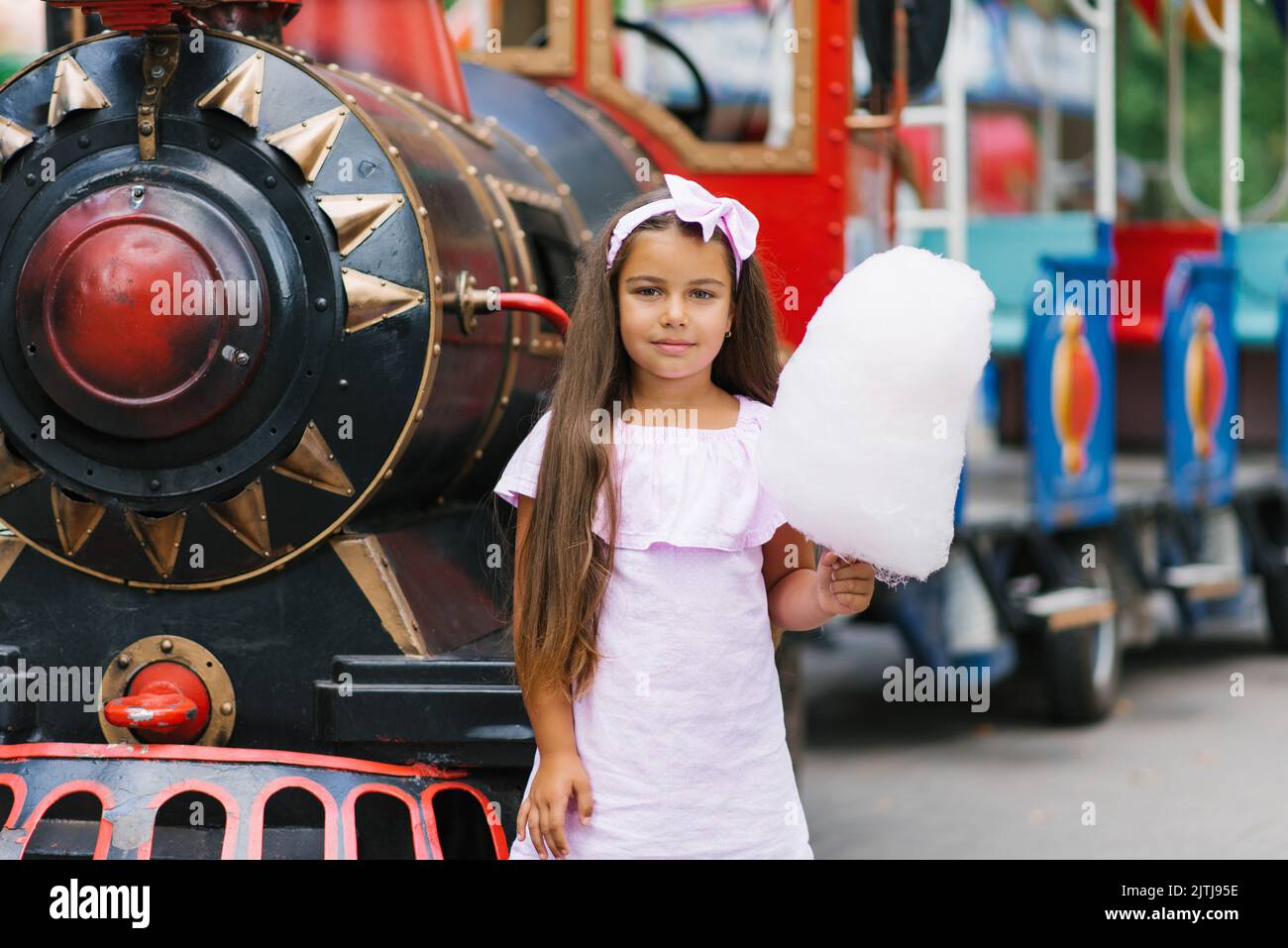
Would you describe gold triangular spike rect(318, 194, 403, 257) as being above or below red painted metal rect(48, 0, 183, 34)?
below

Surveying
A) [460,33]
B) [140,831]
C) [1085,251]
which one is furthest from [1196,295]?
[140,831]

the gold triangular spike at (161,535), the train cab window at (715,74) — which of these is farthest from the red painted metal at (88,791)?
the train cab window at (715,74)

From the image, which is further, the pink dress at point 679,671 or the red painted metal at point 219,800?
the red painted metal at point 219,800

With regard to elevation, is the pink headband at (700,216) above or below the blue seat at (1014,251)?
above

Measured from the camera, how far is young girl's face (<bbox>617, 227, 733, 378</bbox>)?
239 centimetres

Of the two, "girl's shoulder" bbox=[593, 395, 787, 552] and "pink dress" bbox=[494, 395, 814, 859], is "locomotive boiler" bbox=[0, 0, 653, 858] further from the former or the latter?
"girl's shoulder" bbox=[593, 395, 787, 552]

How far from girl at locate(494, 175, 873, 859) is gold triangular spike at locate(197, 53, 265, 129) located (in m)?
0.75

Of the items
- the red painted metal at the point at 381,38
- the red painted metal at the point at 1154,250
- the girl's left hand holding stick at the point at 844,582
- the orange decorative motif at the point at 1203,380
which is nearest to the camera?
the girl's left hand holding stick at the point at 844,582

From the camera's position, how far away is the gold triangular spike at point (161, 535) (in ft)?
9.74

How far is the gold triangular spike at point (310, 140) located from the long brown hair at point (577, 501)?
604 mm

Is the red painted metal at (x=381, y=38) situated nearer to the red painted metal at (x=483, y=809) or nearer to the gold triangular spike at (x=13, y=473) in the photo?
the gold triangular spike at (x=13, y=473)

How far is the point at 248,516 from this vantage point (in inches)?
116

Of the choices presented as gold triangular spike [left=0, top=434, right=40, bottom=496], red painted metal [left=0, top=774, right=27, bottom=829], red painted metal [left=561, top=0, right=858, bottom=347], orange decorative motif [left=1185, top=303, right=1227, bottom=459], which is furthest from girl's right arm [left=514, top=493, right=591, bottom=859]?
orange decorative motif [left=1185, top=303, right=1227, bottom=459]
